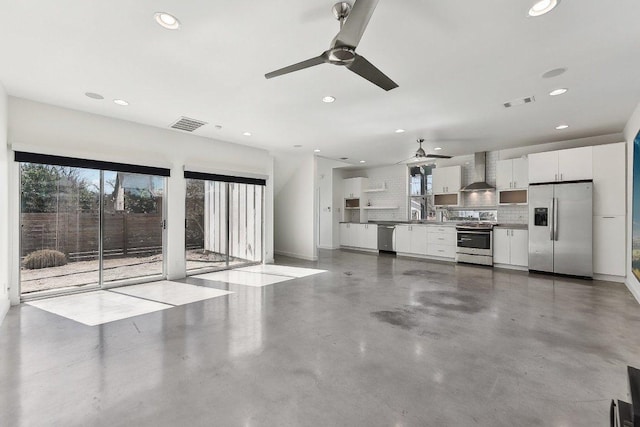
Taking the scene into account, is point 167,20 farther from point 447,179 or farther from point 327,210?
point 327,210

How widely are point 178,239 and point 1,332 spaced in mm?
2695

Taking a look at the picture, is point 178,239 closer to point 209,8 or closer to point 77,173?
point 77,173

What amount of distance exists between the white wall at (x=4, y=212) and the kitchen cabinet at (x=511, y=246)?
8267mm

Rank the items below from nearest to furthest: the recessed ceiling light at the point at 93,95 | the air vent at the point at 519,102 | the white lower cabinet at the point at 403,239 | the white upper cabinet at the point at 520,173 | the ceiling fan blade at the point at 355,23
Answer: the ceiling fan blade at the point at 355,23
the recessed ceiling light at the point at 93,95
the air vent at the point at 519,102
the white upper cabinet at the point at 520,173
the white lower cabinet at the point at 403,239

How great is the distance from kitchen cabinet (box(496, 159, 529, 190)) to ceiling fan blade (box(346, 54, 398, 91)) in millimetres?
5504

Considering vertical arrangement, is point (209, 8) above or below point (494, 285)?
above

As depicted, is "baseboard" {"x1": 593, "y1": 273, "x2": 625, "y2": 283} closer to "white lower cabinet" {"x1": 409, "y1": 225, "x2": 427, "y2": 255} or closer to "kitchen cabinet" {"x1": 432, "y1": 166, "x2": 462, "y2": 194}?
"kitchen cabinet" {"x1": 432, "y1": 166, "x2": 462, "y2": 194}

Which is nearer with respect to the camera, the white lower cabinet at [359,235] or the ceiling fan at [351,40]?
the ceiling fan at [351,40]

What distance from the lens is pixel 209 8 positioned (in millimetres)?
2209

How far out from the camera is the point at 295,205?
8211 millimetres

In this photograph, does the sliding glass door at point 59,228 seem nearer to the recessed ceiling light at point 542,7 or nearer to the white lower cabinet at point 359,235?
the recessed ceiling light at point 542,7

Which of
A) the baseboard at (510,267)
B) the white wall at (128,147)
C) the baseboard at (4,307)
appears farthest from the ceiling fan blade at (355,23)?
the baseboard at (510,267)

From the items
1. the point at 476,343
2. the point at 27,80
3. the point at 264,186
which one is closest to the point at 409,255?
the point at 264,186

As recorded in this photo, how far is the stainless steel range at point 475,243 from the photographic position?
669 centimetres
